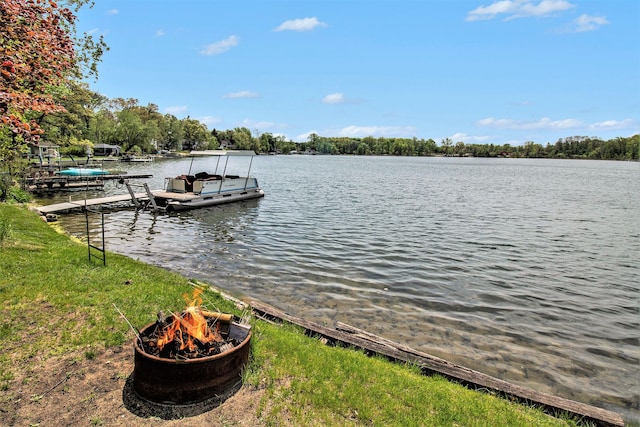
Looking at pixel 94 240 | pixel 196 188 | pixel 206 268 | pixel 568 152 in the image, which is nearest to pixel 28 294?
pixel 206 268

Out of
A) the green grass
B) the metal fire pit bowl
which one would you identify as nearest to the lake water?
the green grass

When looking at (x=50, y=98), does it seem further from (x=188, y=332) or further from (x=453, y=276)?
(x=453, y=276)

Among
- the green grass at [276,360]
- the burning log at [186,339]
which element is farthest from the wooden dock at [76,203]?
the burning log at [186,339]

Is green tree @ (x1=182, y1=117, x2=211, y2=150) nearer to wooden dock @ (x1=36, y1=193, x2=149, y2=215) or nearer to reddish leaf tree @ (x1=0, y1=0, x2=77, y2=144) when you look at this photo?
wooden dock @ (x1=36, y1=193, x2=149, y2=215)

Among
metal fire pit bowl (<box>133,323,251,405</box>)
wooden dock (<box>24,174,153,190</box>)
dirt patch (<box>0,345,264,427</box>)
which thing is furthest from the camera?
wooden dock (<box>24,174,153,190</box>)

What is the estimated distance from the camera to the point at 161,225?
1912 centimetres

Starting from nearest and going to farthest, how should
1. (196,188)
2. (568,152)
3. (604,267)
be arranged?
1. (604,267)
2. (196,188)
3. (568,152)

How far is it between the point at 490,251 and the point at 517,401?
37.3 ft

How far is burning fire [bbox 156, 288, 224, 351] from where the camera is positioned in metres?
4.36

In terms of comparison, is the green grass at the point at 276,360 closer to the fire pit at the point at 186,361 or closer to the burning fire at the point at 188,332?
the fire pit at the point at 186,361

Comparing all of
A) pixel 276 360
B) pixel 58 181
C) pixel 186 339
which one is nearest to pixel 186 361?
pixel 186 339

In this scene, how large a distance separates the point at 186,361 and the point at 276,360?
1439 millimetres

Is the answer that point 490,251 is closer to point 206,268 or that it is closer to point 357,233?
point 357,233

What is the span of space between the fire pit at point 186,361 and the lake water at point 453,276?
13.5ft
